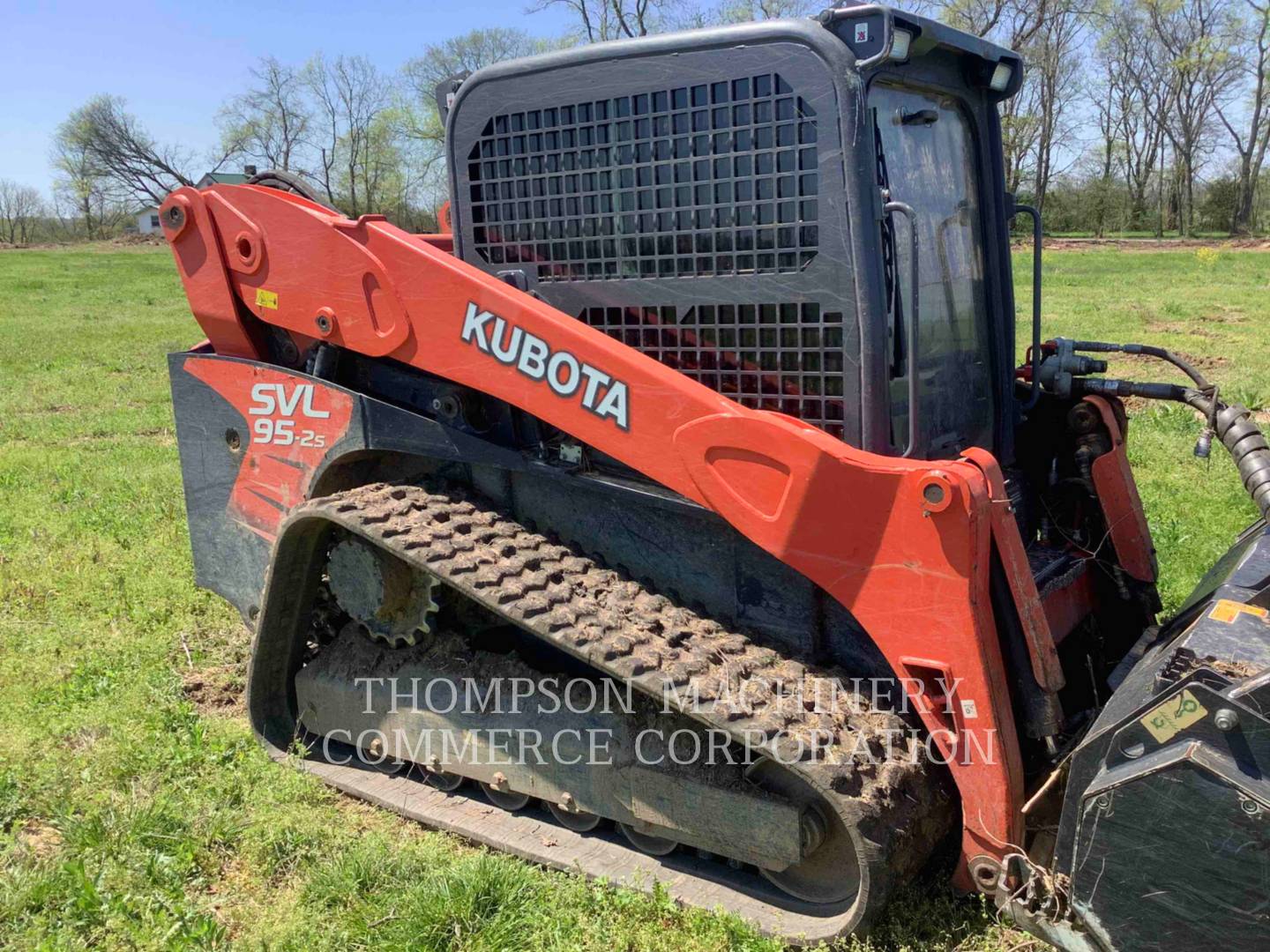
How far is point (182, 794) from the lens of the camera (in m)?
4.09

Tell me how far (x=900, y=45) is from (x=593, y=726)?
87.5 inches

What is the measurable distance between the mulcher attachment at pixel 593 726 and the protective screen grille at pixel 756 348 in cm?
71


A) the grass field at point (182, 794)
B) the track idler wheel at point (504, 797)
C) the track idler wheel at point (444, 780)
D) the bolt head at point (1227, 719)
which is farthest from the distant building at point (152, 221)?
the bolt head at point (1227, 719)

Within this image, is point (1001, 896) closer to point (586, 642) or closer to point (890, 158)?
point (586, 642)

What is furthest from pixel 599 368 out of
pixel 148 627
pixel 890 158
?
pixel 148 627

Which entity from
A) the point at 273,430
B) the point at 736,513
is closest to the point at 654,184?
the point at 736,513

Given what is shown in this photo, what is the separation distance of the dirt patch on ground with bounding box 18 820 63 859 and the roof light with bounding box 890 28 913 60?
362cm

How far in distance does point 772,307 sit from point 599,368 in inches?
21.0

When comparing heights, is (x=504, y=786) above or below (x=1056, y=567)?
below

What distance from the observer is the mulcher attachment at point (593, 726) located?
3.11 m

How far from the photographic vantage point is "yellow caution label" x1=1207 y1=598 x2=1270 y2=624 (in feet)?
9.43

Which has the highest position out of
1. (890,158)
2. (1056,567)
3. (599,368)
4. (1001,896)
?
(890,158)

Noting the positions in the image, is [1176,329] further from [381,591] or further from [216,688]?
[381,591]

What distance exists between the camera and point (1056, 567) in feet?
13.2
